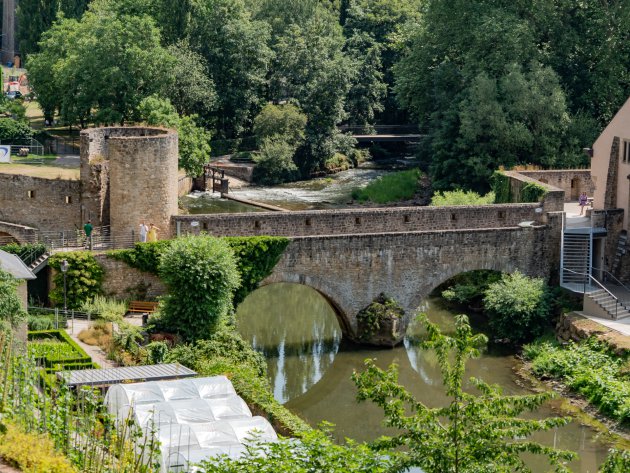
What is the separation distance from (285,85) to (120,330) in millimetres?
38470

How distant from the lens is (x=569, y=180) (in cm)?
4834

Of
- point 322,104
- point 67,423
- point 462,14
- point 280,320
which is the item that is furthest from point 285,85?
point 67,423

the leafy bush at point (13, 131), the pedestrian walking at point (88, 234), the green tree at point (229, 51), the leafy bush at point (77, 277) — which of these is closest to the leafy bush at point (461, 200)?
the pedestrian walking at point (88, 234)

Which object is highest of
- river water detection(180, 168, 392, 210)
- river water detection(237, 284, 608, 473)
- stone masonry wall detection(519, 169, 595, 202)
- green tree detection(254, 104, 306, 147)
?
green tree detection(254, 104, 306, 147)

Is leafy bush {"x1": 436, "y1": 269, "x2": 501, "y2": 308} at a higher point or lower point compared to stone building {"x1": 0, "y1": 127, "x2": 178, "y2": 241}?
lower

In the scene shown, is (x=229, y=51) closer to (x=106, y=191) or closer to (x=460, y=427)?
(x=106, y=191)

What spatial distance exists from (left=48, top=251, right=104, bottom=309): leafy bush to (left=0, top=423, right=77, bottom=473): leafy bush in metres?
16.3

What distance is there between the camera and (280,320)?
44.0 m

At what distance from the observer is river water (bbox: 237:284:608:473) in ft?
113

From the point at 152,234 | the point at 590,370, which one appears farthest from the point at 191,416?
the point at 590,370

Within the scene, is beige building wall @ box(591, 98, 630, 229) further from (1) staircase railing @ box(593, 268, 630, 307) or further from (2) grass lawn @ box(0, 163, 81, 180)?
(2) grass lawn @ box(0, 163, 81, 180)

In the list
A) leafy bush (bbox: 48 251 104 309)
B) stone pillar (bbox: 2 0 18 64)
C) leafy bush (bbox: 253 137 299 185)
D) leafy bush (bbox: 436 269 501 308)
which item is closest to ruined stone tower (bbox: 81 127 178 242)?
leafy bush (bbox: 48 251 104 309)

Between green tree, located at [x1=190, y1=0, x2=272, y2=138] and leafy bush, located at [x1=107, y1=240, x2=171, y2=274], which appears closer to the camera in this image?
leafy bush, located at [x1=107, y1=240, x2=171, y2=274]

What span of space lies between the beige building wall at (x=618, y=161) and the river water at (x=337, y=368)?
6252 millimetres
